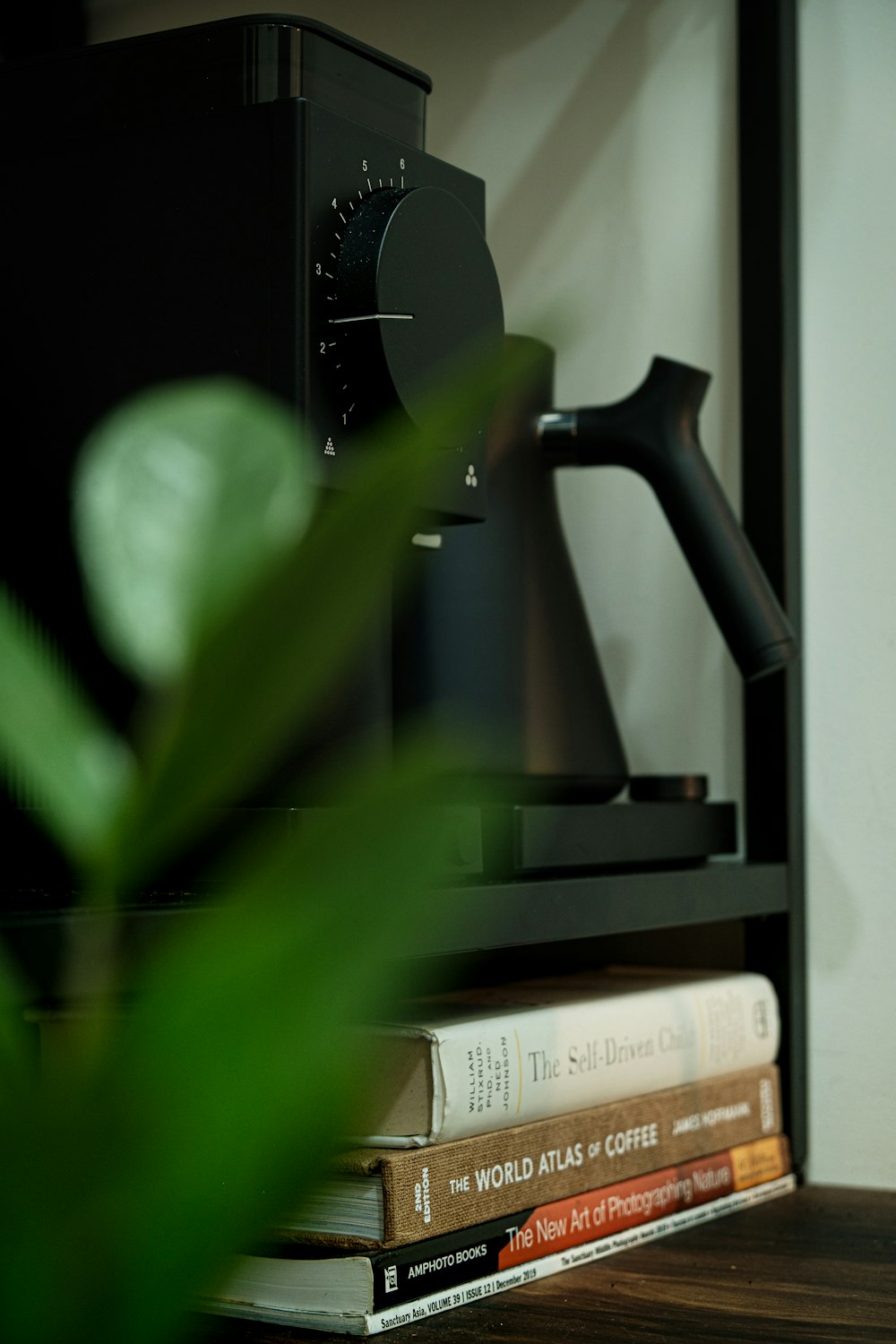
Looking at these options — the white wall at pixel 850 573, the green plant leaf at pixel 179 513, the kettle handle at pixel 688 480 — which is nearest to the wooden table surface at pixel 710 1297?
the white wall at pixel 850 573

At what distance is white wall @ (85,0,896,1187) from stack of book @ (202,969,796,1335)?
104 millimetres

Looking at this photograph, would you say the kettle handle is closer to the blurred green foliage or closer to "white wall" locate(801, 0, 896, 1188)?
"white wall" locate(801, 0, 896, 1188)

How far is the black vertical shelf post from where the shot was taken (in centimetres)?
94

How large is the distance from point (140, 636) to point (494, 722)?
603 mm

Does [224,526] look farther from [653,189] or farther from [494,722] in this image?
[653,189]

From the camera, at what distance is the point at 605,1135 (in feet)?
2.39

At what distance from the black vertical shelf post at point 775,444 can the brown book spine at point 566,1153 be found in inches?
3.1

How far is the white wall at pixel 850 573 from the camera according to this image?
0.95 metres

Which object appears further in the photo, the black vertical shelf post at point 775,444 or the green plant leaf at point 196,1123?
the black vertical shelf post at point 775,444

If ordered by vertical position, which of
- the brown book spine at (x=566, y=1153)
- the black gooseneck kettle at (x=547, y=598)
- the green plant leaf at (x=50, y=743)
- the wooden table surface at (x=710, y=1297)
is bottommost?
the wooden table surface at (x=710, y=1297)

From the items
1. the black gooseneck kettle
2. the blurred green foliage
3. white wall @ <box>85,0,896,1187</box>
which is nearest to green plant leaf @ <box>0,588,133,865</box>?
the blurred green foliage

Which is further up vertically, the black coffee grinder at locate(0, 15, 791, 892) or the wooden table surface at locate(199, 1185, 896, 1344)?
the black coffee grinder at locate(0, 15, 791, 892)

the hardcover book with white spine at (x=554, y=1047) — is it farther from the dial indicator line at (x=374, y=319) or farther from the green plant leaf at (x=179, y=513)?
the green plant leaf at (x=179, y=513)

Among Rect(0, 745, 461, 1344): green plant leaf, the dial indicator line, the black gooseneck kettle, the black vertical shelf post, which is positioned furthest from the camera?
the black vertical shelf post
